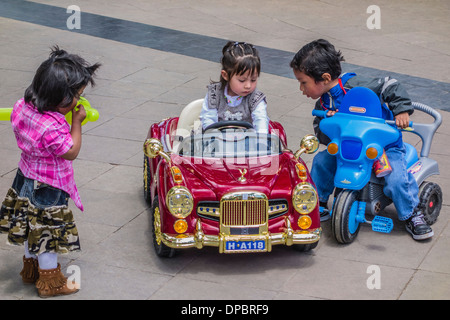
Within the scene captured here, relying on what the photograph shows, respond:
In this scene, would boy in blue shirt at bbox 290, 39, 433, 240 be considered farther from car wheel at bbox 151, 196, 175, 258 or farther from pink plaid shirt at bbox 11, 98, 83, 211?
pink plaid shirt at bbox 11, 98, 83, 211

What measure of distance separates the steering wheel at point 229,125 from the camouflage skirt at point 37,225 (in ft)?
4.22

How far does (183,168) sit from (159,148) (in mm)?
221

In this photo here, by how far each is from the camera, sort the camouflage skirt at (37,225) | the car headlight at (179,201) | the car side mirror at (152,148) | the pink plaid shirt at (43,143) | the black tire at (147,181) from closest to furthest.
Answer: the pink plaid shirt at (43,143) < the camouflage skirt at (37,225) < the car headlight at (179,201) < the car side mirror at (152,148) < the black tire at (147,181)

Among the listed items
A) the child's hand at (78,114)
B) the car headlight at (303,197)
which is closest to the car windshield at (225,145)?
the car headlight at (303,197)

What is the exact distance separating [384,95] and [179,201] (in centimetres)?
181

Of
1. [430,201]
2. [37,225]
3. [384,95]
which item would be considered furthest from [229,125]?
[430,201]

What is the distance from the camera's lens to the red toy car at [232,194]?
491 centimetres

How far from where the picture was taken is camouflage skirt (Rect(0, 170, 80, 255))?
462 centimetres

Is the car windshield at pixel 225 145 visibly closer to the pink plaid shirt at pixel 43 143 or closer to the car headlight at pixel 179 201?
the car headlight at pixel 179 201

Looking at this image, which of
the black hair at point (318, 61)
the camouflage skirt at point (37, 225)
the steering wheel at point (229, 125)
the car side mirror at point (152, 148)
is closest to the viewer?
the camouflage skirt at point (37, 225)

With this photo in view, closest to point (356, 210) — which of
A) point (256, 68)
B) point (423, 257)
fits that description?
point (423, 257)

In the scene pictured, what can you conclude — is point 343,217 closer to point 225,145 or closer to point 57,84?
point 225,145

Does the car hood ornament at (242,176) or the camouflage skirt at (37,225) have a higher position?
the car hood ornament at (242,176)

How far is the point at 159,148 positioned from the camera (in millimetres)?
5133
